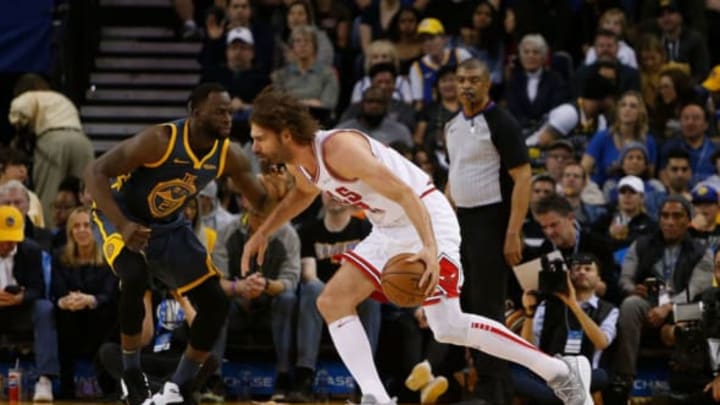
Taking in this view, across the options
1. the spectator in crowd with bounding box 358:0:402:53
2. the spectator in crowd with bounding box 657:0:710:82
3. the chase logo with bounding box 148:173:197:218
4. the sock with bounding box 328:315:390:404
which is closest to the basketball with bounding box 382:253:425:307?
the sock with bounding box 328:315:390:404

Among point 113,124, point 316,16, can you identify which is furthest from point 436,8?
point 113,124

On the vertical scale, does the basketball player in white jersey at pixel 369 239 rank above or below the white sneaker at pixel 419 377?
above

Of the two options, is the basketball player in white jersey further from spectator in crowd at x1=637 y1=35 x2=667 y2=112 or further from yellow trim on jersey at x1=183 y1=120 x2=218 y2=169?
spectator in crowd at x1=637 y1=35 x2=667 y2=112

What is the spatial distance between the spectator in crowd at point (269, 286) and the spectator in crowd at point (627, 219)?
2.57 meters

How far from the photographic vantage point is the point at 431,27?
48.2ft

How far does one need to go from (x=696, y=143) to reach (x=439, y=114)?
2295 mm

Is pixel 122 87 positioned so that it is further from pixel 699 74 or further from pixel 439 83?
pixel 699 74

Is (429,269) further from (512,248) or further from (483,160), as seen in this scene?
(483,160)

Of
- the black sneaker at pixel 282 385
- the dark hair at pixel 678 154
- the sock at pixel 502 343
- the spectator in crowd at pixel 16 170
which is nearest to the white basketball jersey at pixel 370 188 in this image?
the sock at pixel 502 343

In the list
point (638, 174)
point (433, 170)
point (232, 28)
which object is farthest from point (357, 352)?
point (232, 28)

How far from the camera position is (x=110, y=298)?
38.1ft

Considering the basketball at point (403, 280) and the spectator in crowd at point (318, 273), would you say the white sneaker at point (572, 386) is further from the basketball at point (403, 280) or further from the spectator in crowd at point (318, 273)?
the spectator in crowd at point (318, 273)

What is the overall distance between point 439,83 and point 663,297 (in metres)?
3.42

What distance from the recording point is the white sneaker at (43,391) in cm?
1116
